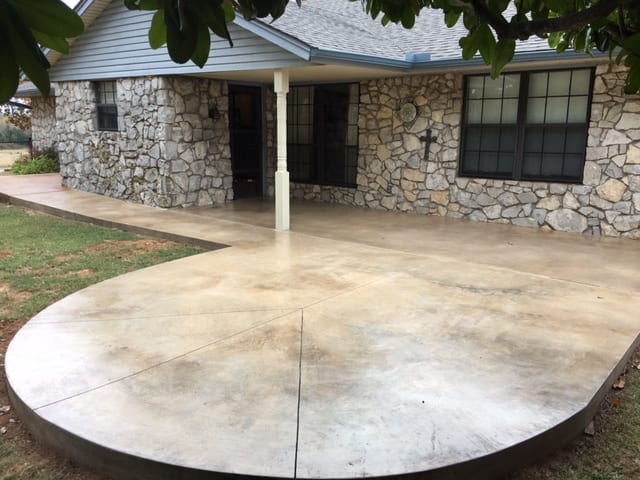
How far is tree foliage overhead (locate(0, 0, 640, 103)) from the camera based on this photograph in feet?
2.71

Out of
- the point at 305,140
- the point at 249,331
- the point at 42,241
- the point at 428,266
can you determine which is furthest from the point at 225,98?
the point at 249,331

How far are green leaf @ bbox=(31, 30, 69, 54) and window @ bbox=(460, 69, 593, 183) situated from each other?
26.1ft

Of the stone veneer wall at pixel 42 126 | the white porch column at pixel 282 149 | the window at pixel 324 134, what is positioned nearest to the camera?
the white porch column at pixel 282 149

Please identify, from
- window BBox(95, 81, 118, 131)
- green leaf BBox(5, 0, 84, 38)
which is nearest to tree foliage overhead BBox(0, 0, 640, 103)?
green leaf BBox(5, 0, 84, 38)

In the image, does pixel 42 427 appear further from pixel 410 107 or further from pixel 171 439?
pixel 410 107

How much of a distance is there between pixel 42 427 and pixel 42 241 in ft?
17.6

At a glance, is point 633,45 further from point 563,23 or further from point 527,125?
point 527,125

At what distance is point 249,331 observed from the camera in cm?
397

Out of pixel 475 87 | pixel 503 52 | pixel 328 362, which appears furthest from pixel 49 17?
pixel 475 87

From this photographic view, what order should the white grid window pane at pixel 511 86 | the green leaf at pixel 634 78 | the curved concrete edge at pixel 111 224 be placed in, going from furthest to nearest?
the white grid window pane at pixel 511 86, the curved concrete edge at pixel 111 224, the green leaf at pixel 634 78

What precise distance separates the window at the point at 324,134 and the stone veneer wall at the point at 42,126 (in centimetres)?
921

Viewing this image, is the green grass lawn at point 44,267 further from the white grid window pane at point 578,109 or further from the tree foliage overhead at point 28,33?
the white grid window pane at point 578,109

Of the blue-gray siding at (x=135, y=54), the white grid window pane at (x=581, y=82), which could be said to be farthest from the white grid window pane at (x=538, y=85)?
the blue-gray siding at (x=135, y=54)

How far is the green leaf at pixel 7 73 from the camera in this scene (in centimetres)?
80
